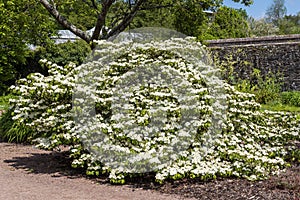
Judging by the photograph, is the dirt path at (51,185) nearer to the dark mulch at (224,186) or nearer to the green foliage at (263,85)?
the dark mulch at (224,186)

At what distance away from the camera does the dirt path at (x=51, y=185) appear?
4395mm

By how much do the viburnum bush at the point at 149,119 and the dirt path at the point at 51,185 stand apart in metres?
0.22

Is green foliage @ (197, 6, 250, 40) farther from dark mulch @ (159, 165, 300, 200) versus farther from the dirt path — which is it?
dark mulch @ (159, 165, 300, 200)

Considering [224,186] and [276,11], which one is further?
[276,11]

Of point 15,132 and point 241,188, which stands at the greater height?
point 15,132

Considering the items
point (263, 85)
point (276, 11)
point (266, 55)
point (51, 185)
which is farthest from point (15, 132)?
point (276, 11)

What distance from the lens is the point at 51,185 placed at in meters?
4.84

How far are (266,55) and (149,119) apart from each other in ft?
31.6

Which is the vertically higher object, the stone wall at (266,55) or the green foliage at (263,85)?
the stone wall at (266,55)

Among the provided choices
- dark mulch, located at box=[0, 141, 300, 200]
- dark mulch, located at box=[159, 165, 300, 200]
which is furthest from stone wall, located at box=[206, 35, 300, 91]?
dark mulch, located at box=[159, 165, 300, 200]

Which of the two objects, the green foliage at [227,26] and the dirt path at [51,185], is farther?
the green foliage at [227,26]

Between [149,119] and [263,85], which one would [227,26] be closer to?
[263,85]

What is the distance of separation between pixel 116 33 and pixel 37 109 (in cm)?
432

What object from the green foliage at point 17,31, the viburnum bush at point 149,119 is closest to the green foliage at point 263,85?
the green foliage at point 17,31
